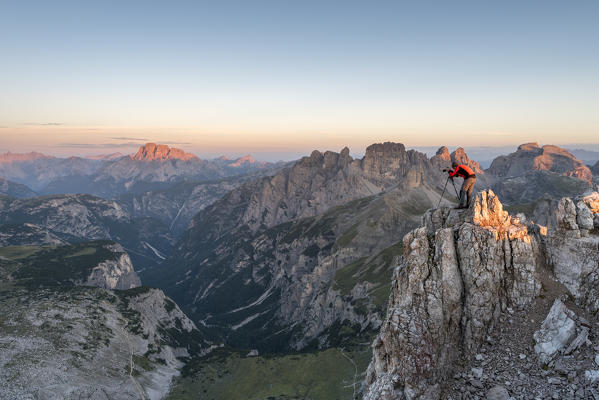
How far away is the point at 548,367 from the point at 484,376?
199 inches

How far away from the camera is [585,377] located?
85.5 feet

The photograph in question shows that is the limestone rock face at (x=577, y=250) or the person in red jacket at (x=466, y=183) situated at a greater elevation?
the person in red jacket at (x=466, y=183)

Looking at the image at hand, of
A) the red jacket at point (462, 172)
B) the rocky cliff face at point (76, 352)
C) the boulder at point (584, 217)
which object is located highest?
the red jacket at point (462, 172)

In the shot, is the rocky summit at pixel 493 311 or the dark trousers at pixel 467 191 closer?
the rocky summit at pixel 493 311

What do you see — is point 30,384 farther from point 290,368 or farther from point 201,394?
point 290,368

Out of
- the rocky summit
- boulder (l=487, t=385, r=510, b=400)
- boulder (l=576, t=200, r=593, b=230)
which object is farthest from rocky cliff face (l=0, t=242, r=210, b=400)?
boulder (l=576, t=200, r=593, b=230)

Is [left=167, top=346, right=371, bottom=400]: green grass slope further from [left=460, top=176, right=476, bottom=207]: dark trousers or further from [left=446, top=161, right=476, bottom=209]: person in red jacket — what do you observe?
[left=446, top=161, right=476, bottom=209]: person in red jacket

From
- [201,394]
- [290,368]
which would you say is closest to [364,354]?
[290,368]

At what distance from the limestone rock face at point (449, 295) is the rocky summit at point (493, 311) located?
0.10 metres

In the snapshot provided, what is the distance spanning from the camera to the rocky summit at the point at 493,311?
28.5 metres

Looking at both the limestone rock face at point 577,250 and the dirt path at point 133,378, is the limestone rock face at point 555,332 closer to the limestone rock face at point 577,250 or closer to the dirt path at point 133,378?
the limestone rock face at point 577,250

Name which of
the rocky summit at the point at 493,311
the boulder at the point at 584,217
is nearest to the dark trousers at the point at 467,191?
the rocky summit at the point at 493,311

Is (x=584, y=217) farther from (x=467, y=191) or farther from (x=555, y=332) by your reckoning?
(x=555, y=332)

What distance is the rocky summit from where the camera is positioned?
2855 centimetres
